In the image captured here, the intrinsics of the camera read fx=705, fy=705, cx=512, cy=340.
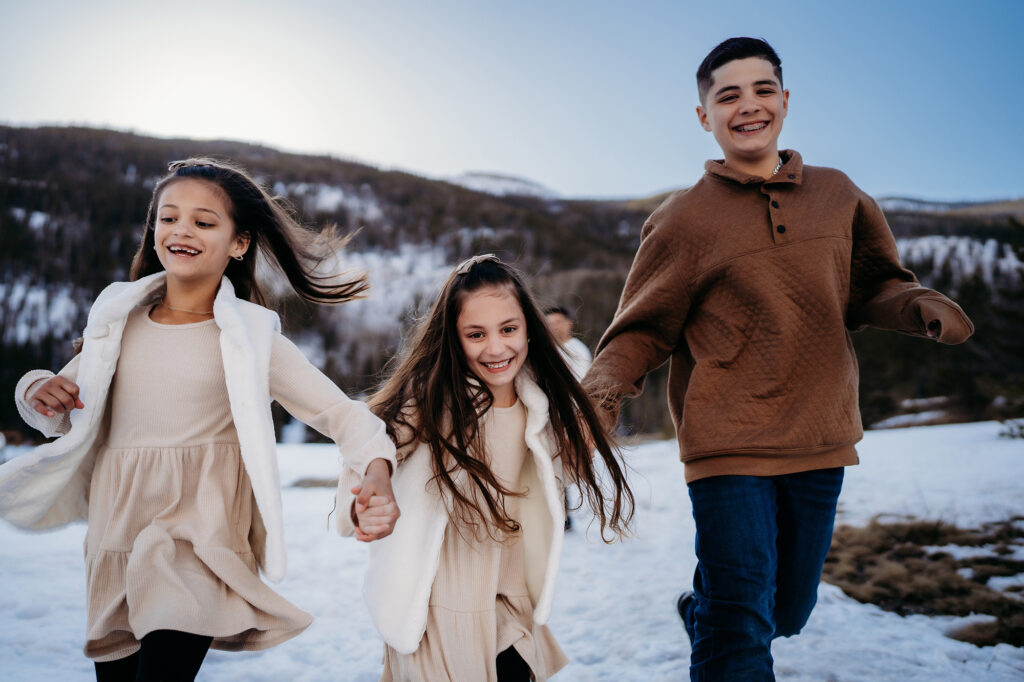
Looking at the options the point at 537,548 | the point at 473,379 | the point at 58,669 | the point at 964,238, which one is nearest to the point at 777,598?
the point at 537,548

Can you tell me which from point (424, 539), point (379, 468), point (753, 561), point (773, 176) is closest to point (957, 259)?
point (773, 176)

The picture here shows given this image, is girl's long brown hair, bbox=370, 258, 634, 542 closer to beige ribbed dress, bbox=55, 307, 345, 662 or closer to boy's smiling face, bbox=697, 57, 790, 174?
beige ribbed dress, bbox=55, 307, 345, 662

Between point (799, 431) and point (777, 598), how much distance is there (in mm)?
558

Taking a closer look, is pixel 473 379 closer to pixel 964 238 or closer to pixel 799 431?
pixel 799 431

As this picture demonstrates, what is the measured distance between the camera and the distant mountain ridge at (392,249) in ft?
42.9

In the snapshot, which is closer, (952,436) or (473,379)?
(473,379)

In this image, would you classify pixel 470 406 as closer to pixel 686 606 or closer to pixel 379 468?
pixel 379 468

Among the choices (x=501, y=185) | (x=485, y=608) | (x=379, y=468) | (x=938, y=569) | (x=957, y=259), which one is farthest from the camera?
(x=501, y=185)

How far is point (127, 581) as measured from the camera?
5.37ft

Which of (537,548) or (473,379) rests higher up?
(473,379)

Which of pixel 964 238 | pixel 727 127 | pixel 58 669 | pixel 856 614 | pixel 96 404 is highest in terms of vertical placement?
pixel 964 238

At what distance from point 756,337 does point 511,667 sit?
3.74 feet

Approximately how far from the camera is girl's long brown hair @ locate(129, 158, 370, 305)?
2.06 metres

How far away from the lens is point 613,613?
140 inches
